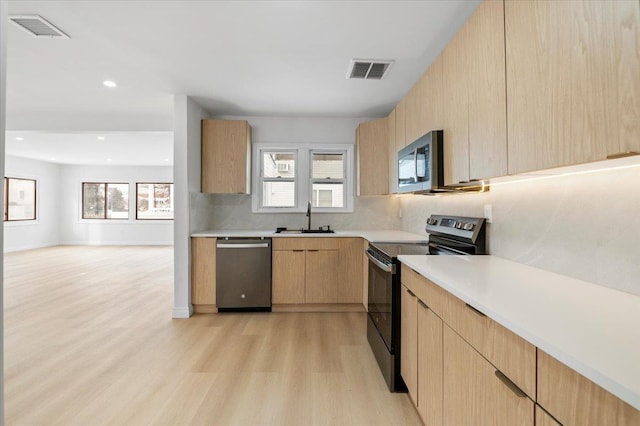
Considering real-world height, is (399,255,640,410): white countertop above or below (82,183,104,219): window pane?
below

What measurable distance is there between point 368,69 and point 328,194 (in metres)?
1.85

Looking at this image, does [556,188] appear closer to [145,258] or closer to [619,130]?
[619,130]

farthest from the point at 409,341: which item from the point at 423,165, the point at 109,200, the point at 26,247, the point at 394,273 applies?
the point at 26,247

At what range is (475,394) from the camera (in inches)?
44.4

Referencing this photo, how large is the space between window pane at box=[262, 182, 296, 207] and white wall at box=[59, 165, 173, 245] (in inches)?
277

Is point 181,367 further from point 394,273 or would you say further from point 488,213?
point 488,213

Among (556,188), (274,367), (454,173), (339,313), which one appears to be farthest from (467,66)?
(339,313)

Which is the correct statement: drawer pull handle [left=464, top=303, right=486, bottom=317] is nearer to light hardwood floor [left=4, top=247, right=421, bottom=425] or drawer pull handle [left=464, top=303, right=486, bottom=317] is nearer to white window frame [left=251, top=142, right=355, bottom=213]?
light hardwood floor [left=4, top=247, right=421, bottom=425]

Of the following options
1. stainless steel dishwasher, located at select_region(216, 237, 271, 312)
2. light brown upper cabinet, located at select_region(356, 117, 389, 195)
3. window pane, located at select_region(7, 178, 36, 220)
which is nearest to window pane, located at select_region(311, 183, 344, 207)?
light brown upper cabinet, located at select_region(356, 117, 389, 195)

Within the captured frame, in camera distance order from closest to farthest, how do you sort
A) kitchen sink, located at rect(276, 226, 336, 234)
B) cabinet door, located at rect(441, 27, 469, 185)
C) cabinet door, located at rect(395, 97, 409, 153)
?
1. cabinet door, located at rect(441, 27, 469, 185)
2. cabinet door, located at rect(395, 97, 409, 153)
3. kitchen sink, located at rect(276, 226, 336, 234)

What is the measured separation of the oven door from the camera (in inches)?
82.4

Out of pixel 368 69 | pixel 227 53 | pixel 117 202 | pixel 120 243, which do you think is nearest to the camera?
pixel 227 53

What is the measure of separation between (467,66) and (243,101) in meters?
2.63

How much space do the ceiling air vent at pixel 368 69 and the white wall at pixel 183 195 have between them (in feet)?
6.19
